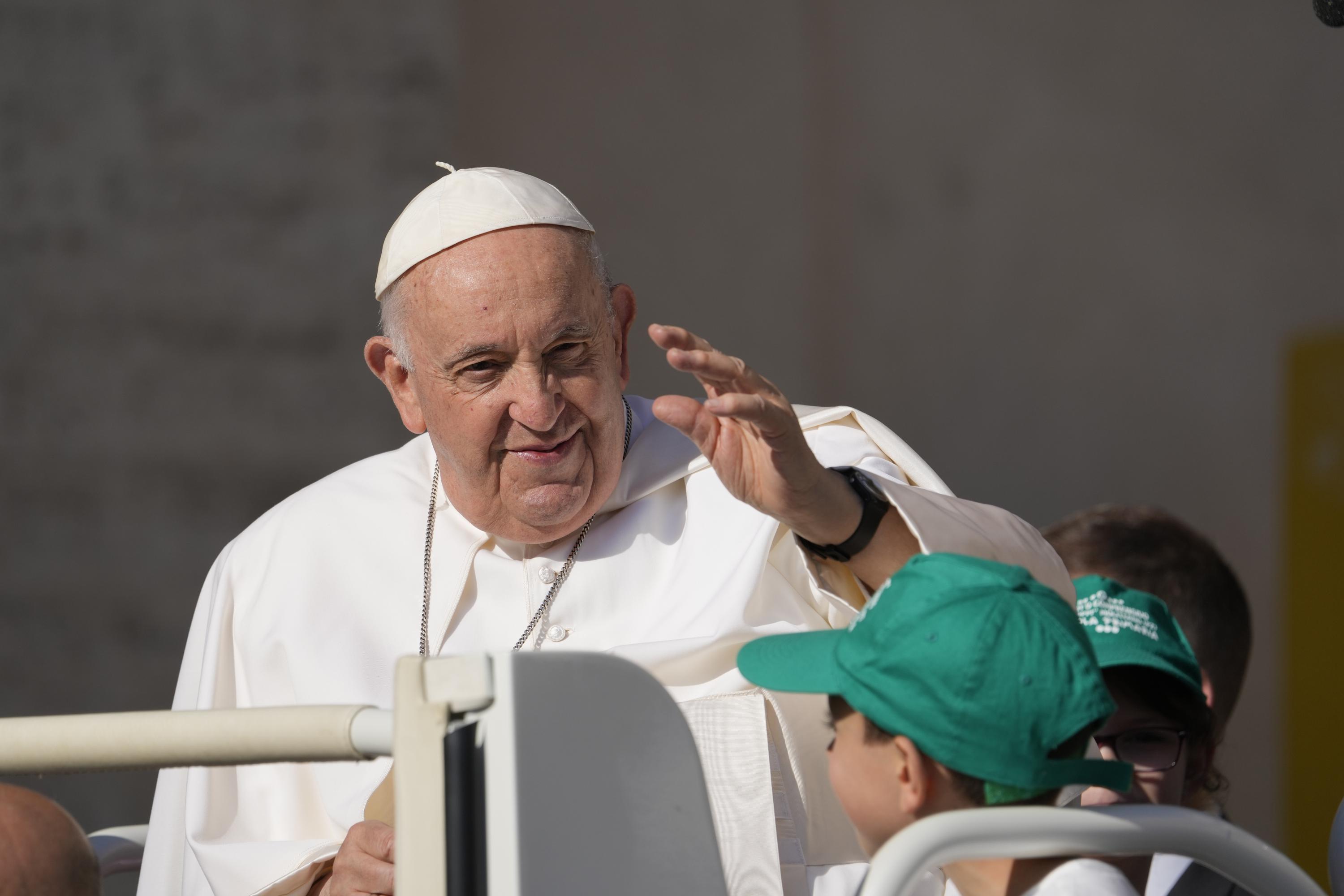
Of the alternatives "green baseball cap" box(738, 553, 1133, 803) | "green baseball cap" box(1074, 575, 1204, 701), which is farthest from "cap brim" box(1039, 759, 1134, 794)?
"green baseball cap" box(1074, 575, 1204, 701)

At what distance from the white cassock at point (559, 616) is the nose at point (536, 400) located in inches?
13.6

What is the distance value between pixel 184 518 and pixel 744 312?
2377 millimetres

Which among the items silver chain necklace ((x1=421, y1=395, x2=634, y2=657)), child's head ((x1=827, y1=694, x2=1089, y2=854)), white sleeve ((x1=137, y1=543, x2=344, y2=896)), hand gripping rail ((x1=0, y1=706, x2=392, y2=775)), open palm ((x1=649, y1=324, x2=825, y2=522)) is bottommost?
white sleeve ((x1=137, y1=543, x2=344, y2=896))

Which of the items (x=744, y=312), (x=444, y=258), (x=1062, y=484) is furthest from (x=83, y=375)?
(x=1062, y=484)

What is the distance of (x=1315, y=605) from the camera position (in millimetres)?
5109

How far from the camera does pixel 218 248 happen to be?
5.31 metres

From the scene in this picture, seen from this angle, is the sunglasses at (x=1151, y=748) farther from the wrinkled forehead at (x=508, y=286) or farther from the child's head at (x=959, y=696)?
the wrinkled forehead at (x=508, y=286)

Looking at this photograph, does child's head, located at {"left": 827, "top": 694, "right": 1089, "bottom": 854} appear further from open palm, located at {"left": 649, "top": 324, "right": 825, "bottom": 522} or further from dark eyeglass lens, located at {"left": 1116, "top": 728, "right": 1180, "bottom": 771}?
dark eyeglass lens, located at {"left": 1116, "top": 728, "right": 1180, "bottom": 771}

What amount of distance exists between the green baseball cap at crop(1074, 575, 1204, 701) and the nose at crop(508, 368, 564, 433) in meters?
0.96

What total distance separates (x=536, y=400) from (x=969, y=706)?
125 centimetres

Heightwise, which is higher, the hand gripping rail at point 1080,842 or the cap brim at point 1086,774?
the cap brim at point 1086,774

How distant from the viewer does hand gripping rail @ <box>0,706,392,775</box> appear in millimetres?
1304

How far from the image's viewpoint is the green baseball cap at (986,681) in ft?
5.14

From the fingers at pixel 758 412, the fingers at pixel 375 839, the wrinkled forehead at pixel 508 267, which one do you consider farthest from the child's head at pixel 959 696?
the wrinkled forehead at pixel 508 267
